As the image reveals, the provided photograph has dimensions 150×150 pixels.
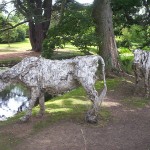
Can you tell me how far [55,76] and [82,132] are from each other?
5.55 feet

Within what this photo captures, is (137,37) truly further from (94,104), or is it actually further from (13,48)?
(94,104)

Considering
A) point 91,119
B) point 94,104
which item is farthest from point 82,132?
point 94,104

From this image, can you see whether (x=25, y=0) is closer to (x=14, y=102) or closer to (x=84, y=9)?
(x=84, y=9)

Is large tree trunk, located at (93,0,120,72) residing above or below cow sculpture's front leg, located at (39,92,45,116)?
above

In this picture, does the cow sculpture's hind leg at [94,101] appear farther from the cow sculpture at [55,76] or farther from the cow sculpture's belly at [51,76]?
the cow sculpture's belly at [51,76]

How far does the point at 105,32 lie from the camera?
16422 millimetres

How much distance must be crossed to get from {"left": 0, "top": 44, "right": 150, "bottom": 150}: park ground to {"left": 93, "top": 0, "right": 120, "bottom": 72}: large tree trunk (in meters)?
5.88

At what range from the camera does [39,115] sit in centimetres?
947

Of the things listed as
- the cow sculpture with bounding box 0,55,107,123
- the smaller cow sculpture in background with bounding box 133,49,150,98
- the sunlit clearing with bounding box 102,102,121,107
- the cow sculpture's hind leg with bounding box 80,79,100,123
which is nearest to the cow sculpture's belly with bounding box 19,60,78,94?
the cow sculpture with bounding box 0,55,107,123

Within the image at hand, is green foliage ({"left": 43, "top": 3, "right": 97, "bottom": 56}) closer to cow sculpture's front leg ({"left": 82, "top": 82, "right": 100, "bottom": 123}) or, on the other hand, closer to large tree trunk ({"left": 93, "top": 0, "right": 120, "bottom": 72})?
large tree trunk ({"left": 93, "top": 0, "right": 120, "bottom": 72})

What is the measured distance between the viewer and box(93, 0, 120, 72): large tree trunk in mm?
16359

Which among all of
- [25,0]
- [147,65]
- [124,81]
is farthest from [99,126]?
[25,0]

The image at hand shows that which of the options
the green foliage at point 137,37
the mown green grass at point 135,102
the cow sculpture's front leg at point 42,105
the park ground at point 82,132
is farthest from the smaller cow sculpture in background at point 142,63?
the green foliage at point 137,37

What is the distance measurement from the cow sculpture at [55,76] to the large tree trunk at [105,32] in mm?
7320
